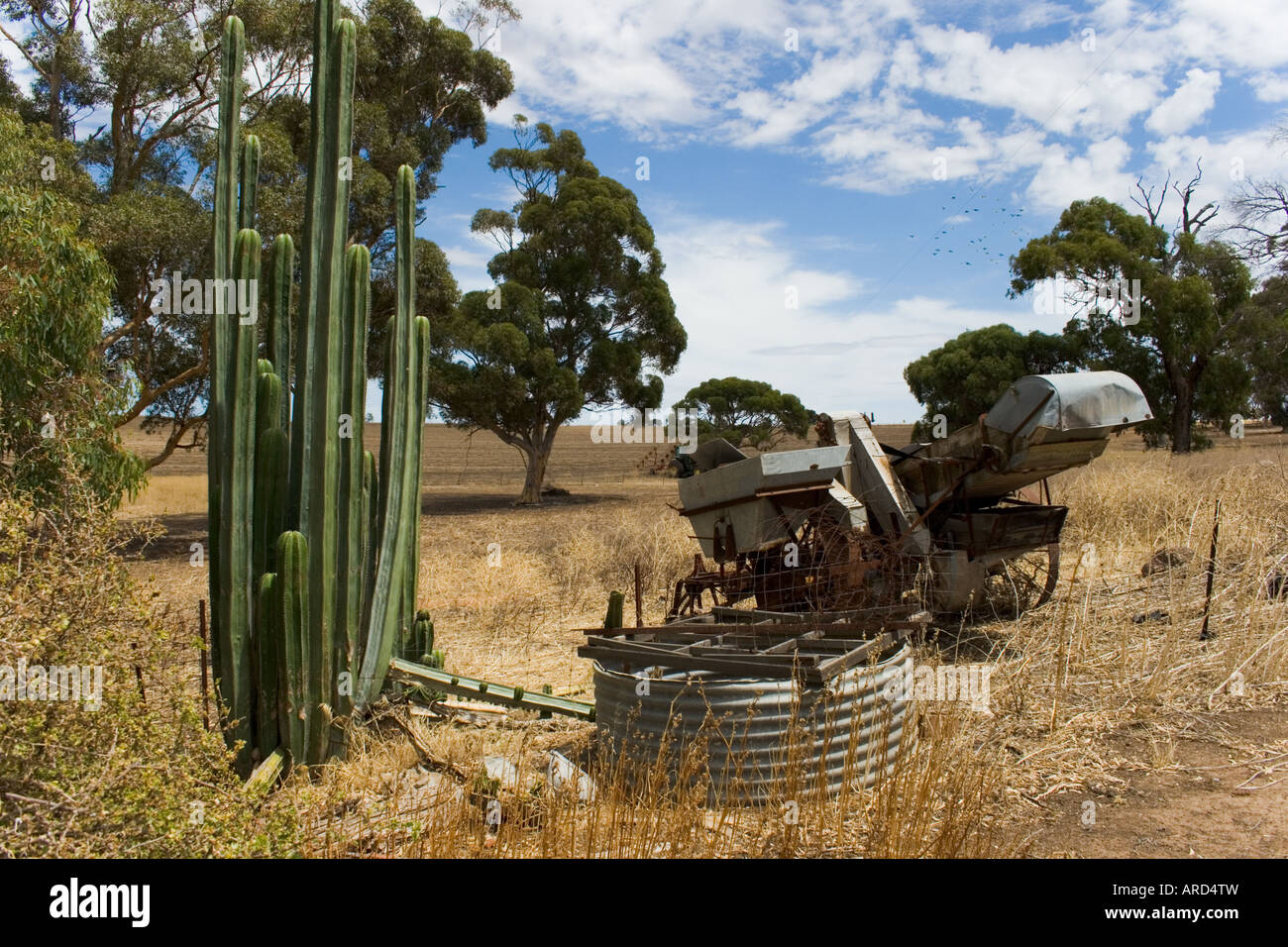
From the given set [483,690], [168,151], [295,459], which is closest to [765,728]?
[483,690]

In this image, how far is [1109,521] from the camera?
1438 cm

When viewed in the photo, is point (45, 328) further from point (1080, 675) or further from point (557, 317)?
point (557, 317)

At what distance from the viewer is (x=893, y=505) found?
8.32 metres

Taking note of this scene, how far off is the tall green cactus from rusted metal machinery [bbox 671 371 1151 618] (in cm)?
326

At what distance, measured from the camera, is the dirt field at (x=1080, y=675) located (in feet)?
15.3

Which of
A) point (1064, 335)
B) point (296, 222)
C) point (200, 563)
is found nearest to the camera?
point (200, 563)

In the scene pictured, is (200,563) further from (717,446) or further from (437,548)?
(717,446)

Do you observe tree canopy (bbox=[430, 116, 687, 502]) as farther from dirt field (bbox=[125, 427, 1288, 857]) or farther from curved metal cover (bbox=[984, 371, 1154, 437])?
curved metal cover (bbox=[984, 371, 1154, 437])

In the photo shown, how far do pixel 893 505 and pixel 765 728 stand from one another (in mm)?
3916

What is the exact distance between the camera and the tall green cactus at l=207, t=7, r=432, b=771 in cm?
539

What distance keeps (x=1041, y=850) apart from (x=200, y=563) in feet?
49.6

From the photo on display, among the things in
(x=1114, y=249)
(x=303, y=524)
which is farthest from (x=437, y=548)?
(x=1114, y=249)

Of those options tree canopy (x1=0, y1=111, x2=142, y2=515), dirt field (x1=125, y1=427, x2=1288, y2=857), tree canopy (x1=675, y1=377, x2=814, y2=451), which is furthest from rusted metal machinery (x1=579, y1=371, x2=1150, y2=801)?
tree canopy (x1=675, y1=377, x2=814, y2=451)

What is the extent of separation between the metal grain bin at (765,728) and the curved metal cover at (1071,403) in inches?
127
